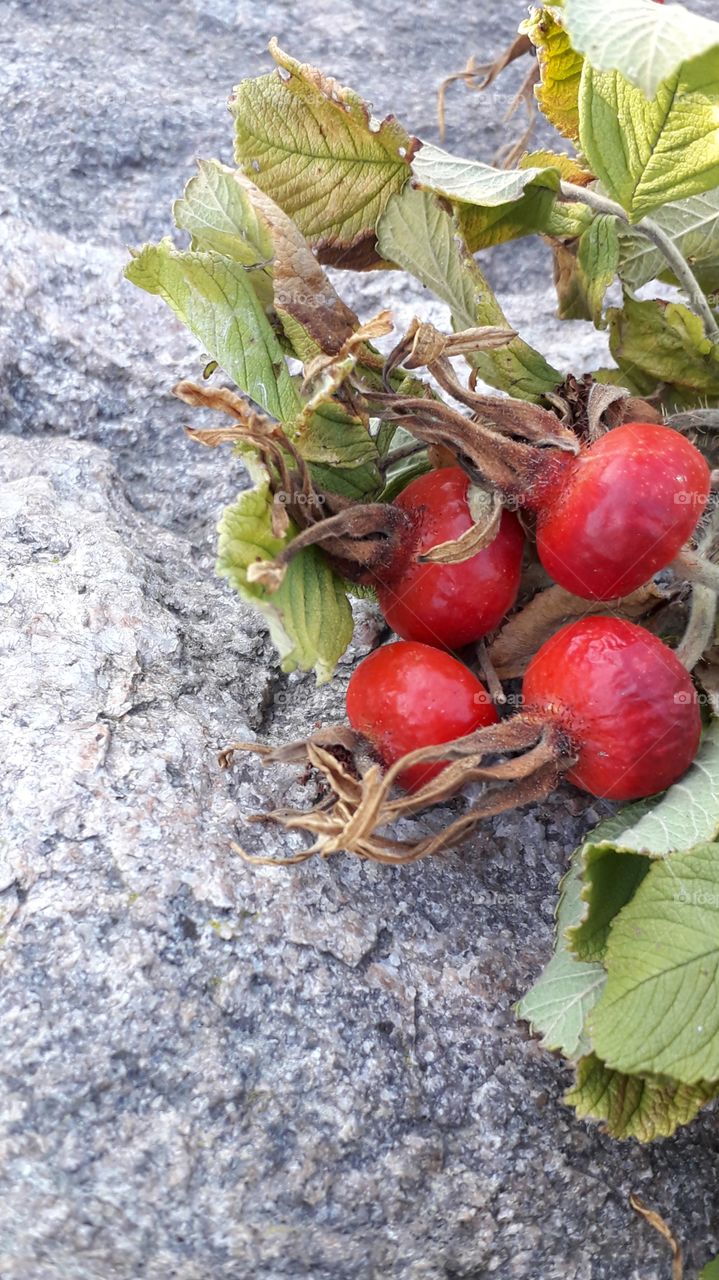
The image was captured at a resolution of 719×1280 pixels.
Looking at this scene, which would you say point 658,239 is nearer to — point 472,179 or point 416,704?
point 472,179

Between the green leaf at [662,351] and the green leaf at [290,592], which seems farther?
the green leaf at [662,351]

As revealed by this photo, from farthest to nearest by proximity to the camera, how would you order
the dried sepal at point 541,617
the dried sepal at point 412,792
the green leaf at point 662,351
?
the green leaf at point 662,351 → the dried sepal at point 541,617 → the dried sepal at point 412,792

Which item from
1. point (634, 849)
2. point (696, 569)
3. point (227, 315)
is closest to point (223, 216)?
point (227, 315)

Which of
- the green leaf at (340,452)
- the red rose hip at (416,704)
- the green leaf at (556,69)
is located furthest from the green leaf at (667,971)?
the green leaf at (556,69)

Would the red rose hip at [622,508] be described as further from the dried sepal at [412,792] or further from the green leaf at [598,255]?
the green leaf at [598,255]

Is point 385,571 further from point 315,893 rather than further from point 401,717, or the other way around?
point 315,893

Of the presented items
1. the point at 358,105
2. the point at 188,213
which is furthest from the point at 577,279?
the point at 188,213
